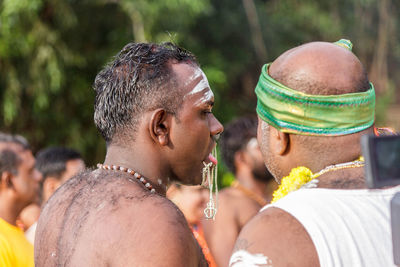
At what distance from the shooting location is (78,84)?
9.61 m

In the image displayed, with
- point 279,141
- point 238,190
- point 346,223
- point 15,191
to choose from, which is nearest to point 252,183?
point 238,190

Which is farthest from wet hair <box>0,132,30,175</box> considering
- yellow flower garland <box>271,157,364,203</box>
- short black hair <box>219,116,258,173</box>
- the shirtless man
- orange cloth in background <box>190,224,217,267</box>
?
yellow flower garland <box>271,157,364,203</box>

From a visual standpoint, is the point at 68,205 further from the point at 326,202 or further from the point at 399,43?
the point at 399,43

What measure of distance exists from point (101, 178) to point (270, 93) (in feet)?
2.42

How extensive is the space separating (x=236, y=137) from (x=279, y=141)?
3.25 m

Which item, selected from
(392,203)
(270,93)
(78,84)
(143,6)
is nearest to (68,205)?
(270,93)

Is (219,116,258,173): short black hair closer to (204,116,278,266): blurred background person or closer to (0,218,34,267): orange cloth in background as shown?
(204,116,278,266): blurred background person

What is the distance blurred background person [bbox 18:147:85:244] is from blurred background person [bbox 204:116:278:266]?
150 cm

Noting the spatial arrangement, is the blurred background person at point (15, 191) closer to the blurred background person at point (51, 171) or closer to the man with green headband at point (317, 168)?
the blurred background person at point (51, 171)

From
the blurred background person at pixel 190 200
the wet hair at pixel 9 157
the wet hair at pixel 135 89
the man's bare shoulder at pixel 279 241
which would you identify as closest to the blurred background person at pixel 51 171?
the wet hair at pixel 9 157

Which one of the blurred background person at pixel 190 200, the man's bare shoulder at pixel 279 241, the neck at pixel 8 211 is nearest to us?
the man's bare shoulder at pixel 279 241

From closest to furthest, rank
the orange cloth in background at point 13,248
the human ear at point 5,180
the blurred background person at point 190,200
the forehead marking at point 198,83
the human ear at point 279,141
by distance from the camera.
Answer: the human ear at point 279,141 < the forehead marking at point 198,83 < the orange cloth in background at point 13,248 < the human ear at point 5,180 < the blurred background person at point 190,200

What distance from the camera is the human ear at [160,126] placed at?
6.91 ft

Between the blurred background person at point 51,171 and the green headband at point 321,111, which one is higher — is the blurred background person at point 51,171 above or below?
below
